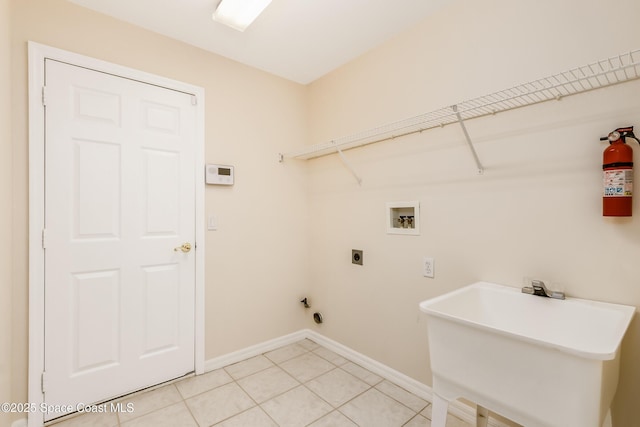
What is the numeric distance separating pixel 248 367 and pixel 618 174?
2525 millimetres

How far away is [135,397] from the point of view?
1.94 metres

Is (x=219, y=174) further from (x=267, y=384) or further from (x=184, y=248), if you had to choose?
(x=267, y=384)

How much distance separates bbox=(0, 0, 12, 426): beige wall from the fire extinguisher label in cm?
277

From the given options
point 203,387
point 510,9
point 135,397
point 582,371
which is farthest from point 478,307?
point 135,397

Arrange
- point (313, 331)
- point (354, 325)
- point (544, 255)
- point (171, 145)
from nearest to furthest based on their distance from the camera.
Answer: point (544, 255) → point (171, 145) → point (354, 325) → point (313, 331)

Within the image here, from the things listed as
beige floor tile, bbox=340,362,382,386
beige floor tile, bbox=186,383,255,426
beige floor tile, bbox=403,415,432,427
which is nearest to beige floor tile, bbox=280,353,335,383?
beige floor tile, bbox=340,362,382,386

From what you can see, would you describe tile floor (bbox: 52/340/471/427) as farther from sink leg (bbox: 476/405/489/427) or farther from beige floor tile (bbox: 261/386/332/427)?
sink leg (bbox: 476/405/489/427)

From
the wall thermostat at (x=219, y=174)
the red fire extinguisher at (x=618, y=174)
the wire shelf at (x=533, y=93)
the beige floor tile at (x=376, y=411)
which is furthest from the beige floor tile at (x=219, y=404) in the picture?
the red fire extinguisher at (x=618, y=174)

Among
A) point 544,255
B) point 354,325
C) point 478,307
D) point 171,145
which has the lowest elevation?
point 354,325

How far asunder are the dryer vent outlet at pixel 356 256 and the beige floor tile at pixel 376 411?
919mm

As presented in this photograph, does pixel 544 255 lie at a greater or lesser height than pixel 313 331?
greater

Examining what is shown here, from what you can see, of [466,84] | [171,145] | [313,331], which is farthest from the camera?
[313,331]

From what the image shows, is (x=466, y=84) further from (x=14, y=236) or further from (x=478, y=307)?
(x=14, y=236)

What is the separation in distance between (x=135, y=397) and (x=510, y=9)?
3.22m
